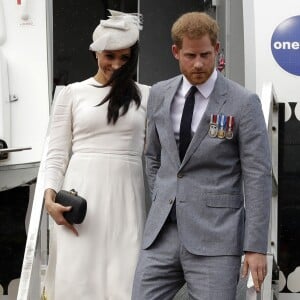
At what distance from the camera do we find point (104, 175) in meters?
3.29

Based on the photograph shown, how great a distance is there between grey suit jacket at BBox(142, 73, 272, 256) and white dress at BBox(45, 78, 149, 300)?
355 millimetres

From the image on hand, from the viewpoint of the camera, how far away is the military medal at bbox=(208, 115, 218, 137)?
2.86 meters

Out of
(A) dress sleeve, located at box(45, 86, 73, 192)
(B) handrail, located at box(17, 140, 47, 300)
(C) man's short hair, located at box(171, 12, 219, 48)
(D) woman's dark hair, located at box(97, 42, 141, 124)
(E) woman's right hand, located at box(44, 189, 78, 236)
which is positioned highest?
(C) man's short hair, located at box(171, 12, 219, 48)

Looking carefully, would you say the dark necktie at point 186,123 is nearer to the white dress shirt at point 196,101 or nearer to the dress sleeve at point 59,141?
the white dress shirt at point 196,101

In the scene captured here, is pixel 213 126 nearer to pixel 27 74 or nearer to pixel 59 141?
pixel 59 141

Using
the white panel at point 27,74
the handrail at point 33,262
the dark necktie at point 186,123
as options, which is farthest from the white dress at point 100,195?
the white panel at point 27,74

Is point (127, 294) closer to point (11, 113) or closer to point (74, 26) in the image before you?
point (11, 113)

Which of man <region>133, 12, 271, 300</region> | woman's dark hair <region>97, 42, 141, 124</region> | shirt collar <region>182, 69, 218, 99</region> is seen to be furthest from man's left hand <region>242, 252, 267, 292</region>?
woman's dark hair <region>97, 42, 141, 124</region>

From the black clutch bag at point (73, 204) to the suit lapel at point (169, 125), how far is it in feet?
1.35

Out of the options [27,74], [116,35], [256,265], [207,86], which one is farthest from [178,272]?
[27,74]

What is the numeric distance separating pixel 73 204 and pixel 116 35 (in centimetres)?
65

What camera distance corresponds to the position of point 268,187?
286 cm

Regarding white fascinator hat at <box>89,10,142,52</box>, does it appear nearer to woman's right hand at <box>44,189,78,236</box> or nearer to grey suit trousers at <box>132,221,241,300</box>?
woman's right hand at <box>44,189,78,236</box>

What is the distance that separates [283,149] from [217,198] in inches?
58.5
